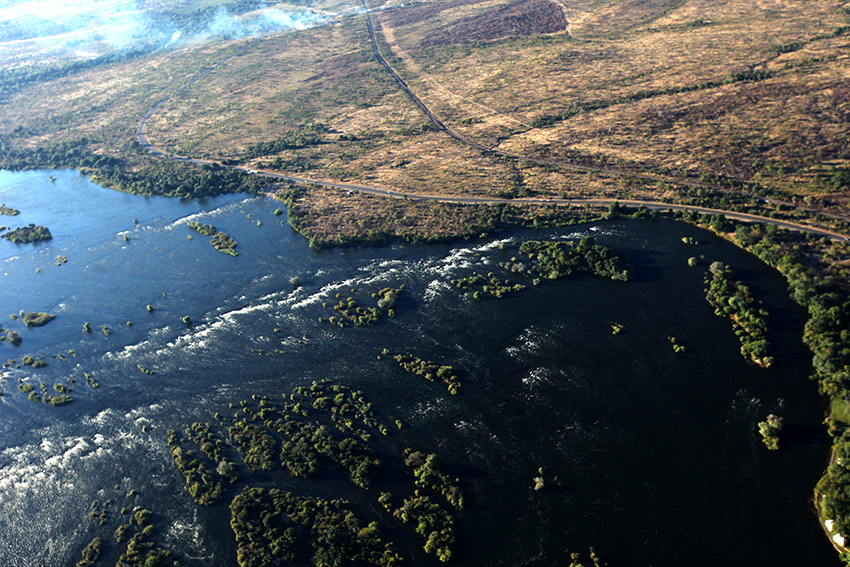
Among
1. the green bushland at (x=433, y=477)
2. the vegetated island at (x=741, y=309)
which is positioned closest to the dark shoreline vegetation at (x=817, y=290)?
the vegetated island at (x=741, y=309)

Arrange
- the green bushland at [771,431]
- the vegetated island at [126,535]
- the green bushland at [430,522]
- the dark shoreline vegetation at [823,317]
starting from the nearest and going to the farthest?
the dark shoreline vegetation at [823,317] < the green bushland at [430,522] < the vegetated island at [126,535] < the green bushland at [771,431]

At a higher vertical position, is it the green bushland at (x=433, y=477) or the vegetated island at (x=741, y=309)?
the vegetated island at (x=741, y=309)

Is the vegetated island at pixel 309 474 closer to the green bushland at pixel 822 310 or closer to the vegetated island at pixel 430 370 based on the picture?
the vegetated island at pixel 430 370

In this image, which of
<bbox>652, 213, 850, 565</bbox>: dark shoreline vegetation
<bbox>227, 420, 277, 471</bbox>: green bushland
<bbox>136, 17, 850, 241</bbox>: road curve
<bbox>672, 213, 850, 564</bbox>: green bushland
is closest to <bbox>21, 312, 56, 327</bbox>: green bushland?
<bbox>227, 420, 277, 471</bbox>: green bushland

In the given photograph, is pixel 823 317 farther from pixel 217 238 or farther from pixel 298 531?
pixel 217 238

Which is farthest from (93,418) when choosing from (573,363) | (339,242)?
(573,363)

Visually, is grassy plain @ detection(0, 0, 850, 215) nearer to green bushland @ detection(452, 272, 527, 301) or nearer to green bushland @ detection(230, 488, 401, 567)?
green bushland @ detection(452, 272, 527, 301)
